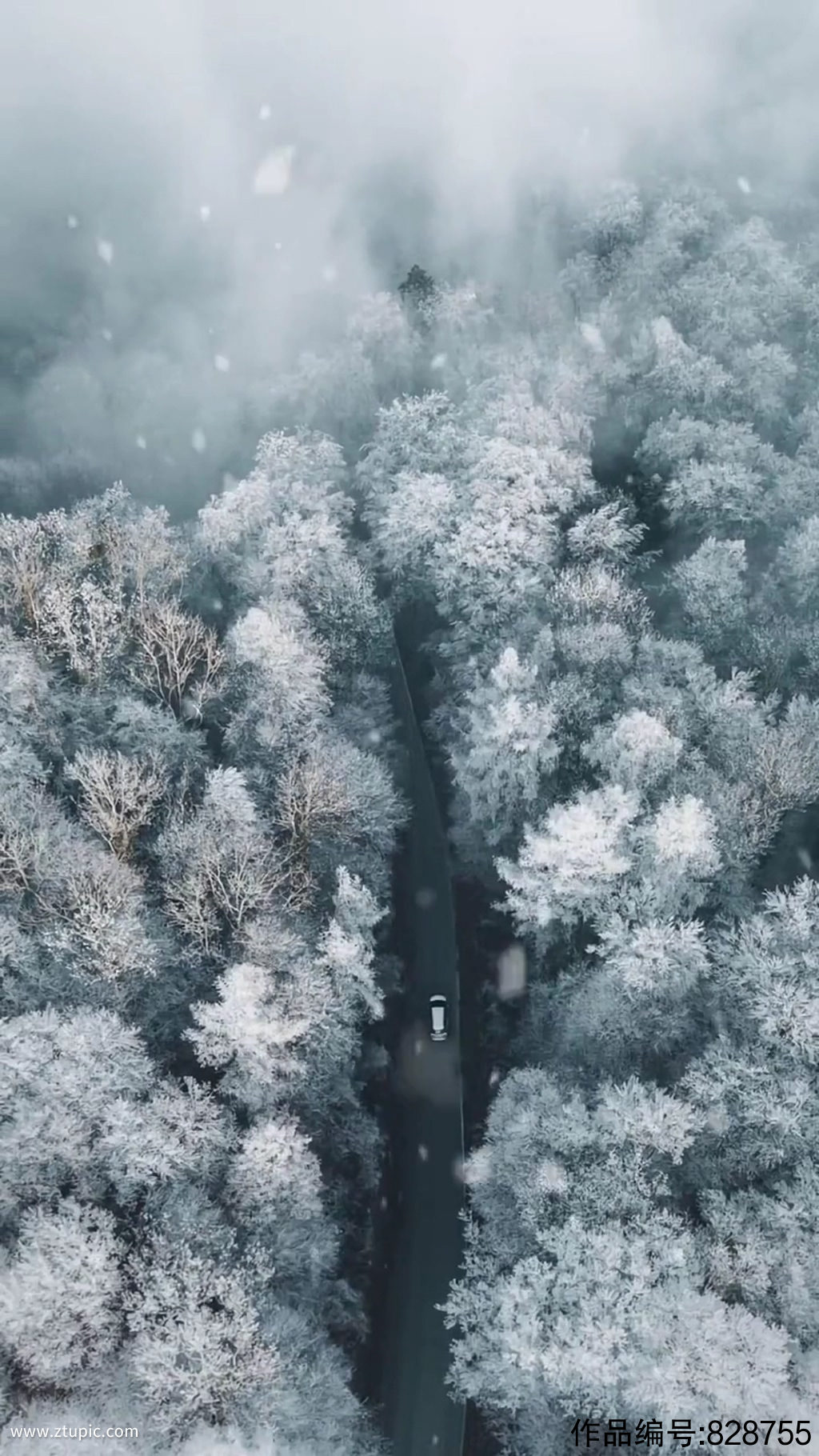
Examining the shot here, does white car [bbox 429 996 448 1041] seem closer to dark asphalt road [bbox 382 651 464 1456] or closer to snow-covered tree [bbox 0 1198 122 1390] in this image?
dark asphalt road [bbox 382 651 464 1456]

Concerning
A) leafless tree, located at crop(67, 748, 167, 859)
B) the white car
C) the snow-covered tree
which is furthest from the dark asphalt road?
leafless tree, located at crop(67, 748, 167, 859)

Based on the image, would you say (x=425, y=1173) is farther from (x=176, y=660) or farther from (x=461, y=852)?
(x=176, y=660)

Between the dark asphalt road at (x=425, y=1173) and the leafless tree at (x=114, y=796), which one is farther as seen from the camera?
the leafless tree at (x=114, y=796)

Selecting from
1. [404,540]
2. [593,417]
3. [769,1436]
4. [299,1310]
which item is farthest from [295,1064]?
[593,417]

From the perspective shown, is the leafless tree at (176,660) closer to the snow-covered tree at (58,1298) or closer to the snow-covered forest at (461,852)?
the snow-covered forest at (461,852)

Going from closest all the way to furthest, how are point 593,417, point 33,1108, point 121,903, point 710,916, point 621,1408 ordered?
point 621,1408
point 33,1108
point 121,903
point 710,916
point 593,417

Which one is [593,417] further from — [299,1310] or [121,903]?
[299,1310]

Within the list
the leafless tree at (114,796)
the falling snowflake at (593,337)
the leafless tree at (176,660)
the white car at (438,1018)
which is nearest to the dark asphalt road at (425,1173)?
the white car at (438,1018)
